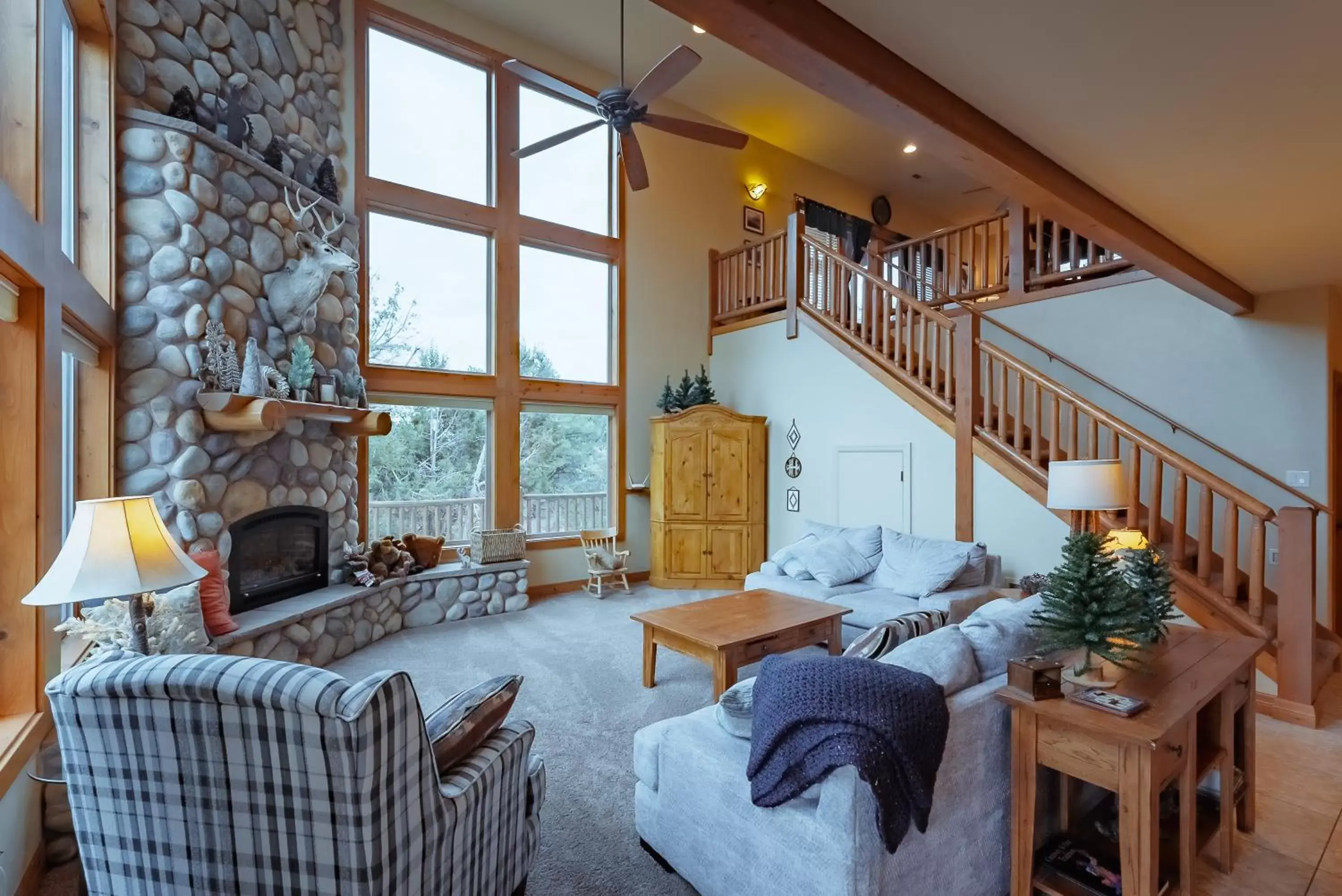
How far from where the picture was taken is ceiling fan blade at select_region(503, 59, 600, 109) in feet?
12.7

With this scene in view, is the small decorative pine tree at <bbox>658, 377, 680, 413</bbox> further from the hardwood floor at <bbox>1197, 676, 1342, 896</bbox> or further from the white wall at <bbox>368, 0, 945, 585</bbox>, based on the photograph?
the hardwood floor at <bbox>1197, 676, 1342, 896</bbox>

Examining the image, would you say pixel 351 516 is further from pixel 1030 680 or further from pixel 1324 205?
pixel 1324 205

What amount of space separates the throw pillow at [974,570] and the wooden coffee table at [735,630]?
0.93 metres

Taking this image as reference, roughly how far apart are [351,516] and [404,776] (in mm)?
4089

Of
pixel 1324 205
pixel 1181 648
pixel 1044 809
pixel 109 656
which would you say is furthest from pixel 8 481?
pixel 1324 205

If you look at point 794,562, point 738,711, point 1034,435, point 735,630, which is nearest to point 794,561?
point 794,562

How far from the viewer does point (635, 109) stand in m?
3.98

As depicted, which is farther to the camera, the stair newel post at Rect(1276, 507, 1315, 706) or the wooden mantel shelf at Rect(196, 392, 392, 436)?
the wooden mantel shelf at Rect(196, 392, 392, 436)

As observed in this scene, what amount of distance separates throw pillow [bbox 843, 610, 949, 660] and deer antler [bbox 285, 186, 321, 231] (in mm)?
4285

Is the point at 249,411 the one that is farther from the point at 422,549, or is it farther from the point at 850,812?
the point at 850,812

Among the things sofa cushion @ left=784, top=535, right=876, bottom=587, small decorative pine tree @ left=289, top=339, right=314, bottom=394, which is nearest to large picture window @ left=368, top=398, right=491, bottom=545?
small decorative pine tree @ left=289, top=339, right=314, bottom=394

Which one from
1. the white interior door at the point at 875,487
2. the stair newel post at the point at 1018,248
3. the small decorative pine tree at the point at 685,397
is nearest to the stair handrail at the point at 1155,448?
the white interior door at the point at 875,487

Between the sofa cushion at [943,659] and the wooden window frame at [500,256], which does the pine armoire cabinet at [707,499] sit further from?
the sofa cushion at [943,659]

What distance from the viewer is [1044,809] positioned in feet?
6.81
